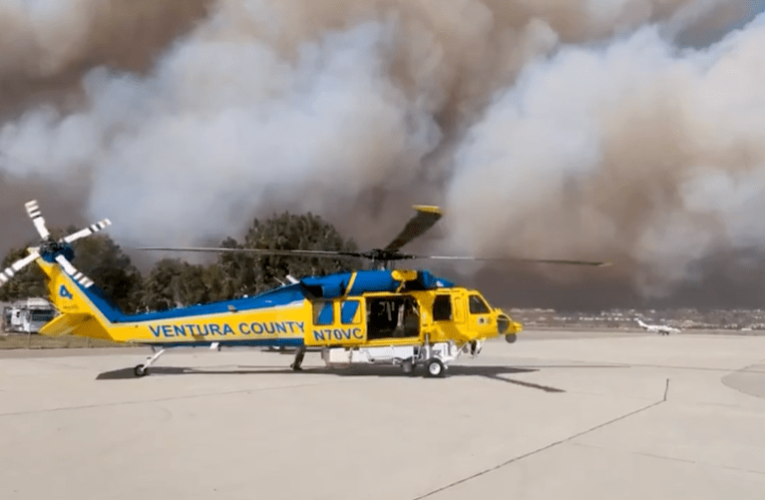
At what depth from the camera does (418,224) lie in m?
12.2

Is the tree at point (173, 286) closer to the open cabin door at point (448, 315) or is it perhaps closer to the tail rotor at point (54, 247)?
the tail rotor at point (54, 247)

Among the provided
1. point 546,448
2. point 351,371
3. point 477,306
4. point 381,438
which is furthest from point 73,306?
point 546,448

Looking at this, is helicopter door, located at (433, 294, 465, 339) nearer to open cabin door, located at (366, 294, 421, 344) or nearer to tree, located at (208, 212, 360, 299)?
open cabin door, located at (366, 294, 421, 344)

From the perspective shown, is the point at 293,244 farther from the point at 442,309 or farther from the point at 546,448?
the point at 546,448


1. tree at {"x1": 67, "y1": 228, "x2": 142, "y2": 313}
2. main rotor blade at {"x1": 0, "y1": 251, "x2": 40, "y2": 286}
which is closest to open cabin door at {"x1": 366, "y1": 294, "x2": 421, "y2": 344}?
main rotor blade at {"x1": 0, "y1": 251, "x2": 40, "y2": 286}

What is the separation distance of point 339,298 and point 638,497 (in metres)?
10.4

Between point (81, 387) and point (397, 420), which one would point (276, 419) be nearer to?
point (397, 420)

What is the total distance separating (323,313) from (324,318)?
0.43ft

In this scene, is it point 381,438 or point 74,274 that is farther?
point 74,274

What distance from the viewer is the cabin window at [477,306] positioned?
1509 cm

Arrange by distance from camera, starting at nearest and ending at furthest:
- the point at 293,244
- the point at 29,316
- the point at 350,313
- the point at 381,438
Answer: the point at 381,438 → the point at 350,313 → the point at 29,316 → the point at 293,244

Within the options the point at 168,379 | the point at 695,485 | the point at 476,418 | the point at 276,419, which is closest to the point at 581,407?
the point at 476,418

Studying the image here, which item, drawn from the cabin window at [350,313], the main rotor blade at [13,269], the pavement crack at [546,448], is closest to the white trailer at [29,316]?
the main rotor blade at [13,269]

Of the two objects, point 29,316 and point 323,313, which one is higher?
point 323,313
